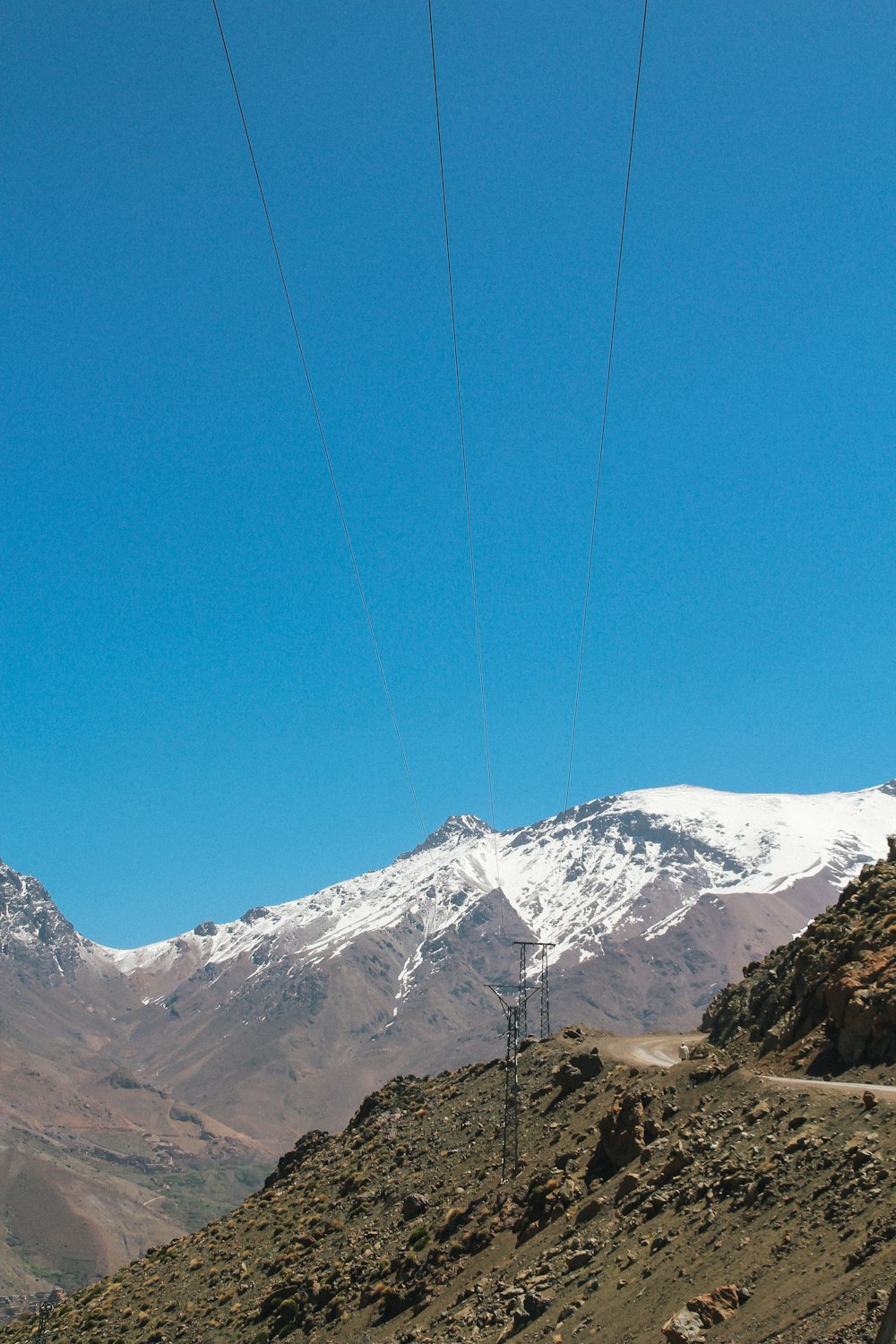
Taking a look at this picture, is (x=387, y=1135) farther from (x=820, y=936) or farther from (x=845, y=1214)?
(x=845, y=1214)

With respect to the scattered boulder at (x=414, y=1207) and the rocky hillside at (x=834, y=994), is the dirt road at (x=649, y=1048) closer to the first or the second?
the rocky hillside at (x=834, y=994)

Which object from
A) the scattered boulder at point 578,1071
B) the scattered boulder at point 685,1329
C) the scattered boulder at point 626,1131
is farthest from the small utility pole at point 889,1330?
the scattered boulder at point 578,1071

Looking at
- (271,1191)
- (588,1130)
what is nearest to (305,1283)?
(588,1130)

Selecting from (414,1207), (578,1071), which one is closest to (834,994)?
(578,1071)

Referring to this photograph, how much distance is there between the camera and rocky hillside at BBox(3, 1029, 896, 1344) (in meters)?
25.5

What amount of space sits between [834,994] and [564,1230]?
14.1 metres

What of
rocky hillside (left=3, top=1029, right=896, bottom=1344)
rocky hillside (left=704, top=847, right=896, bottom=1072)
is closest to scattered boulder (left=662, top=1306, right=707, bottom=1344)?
rocky hillside (left=3, top=1029, right=896, bottom=1344)

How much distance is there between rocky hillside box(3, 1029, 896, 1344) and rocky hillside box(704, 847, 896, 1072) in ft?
12.1

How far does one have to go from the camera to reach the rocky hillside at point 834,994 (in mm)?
39125

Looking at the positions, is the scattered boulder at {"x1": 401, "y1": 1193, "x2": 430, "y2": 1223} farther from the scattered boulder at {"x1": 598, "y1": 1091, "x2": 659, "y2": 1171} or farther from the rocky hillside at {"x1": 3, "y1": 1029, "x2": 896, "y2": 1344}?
the scattered boulder at {"x1": 598, "y1": 1091, "x2": 659, "y2": 1171}

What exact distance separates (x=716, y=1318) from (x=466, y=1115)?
39.7 meters

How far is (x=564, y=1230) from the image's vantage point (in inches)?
1480

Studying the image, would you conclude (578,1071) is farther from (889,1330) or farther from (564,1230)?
(889,1330)

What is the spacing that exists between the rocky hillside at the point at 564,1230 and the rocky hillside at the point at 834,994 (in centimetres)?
369
